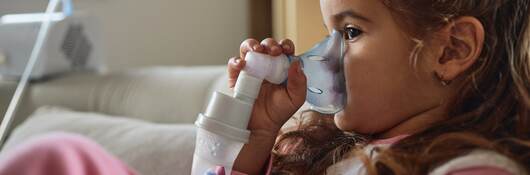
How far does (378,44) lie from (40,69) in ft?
3.96

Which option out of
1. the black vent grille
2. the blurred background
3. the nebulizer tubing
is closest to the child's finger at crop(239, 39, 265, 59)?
the nebulizer tubing

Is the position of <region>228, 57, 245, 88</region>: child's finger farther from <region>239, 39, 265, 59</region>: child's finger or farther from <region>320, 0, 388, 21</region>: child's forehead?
<region>320, 0, 388, 21</region>: child's forehead

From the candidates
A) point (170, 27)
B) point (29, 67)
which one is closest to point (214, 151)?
point (29, 67)

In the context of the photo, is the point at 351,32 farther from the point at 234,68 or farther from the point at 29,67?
the point at 29,67

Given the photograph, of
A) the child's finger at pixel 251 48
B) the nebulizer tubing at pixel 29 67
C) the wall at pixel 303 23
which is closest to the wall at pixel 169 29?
the nebulizer tubing at pixel 29 67

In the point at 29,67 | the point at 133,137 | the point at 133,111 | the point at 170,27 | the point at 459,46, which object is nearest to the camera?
the point at 459,46

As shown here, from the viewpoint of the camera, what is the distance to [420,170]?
2.29 ft

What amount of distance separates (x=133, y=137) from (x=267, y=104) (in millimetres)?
473

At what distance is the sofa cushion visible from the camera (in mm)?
1131

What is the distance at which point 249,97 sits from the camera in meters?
0.78

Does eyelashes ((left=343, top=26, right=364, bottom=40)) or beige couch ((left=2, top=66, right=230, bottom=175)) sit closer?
eyelashes ((left=343, top=26, right=364, bottom=40))

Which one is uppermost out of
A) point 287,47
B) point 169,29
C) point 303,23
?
point 287,47

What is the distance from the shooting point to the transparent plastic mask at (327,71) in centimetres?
82

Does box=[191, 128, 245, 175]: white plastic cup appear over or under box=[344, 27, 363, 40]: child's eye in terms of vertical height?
under
